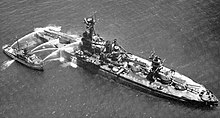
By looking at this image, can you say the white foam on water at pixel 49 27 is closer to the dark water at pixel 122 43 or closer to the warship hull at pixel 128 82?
the dark water at pixel 122 43

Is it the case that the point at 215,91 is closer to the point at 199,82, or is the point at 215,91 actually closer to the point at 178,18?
the point at 199,82

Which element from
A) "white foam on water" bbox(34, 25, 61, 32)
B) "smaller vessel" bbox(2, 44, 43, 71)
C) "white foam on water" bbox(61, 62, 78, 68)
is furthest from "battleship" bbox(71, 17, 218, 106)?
"white foam on water" bbox(34, 25, 61, 32)

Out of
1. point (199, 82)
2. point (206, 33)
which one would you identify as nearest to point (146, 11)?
point (206, 33)

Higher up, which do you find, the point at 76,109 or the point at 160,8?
the point at 160,8

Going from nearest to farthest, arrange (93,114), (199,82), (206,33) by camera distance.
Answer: (93,114)
(199,82)
(206,33)

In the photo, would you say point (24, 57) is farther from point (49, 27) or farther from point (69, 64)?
point (49, 27)

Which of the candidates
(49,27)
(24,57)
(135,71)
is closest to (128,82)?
(135,71)
